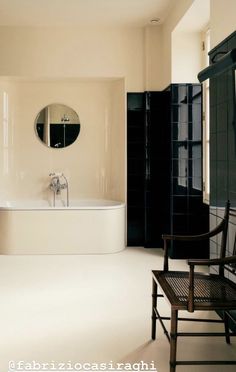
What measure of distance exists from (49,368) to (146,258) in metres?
2.91

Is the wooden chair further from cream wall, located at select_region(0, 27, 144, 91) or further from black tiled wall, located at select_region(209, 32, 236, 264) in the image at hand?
cream wall, located at select_region(0, 27, 144, 91)

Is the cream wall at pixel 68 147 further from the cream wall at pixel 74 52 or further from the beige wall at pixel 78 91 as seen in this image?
the cream wall at pixel 74 52

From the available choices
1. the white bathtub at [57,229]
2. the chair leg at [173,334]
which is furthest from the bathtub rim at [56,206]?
the chair leg at [173,334]

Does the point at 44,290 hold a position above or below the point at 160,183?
below

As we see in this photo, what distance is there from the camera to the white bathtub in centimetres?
536

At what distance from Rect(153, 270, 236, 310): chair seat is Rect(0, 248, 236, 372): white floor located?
43 cm

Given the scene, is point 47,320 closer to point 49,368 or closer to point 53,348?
point 53,348

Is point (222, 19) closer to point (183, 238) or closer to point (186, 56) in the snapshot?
point (183, 238)

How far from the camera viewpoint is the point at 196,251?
204 inches

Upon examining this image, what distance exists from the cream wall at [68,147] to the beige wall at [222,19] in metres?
2.73

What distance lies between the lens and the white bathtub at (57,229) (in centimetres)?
536

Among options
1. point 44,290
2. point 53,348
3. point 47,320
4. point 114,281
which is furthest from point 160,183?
point 53,348

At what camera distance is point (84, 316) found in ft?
10.4

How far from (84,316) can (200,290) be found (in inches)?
44.7
